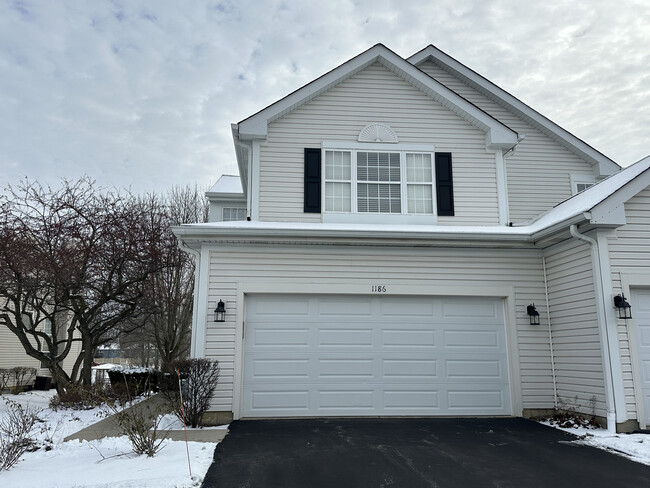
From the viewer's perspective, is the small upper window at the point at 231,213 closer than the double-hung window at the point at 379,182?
No

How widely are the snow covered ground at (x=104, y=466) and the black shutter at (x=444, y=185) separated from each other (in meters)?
6.27

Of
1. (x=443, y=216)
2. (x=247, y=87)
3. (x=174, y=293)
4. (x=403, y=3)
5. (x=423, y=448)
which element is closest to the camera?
(x=423, y=448)

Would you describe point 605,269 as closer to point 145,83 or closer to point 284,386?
point 284,386

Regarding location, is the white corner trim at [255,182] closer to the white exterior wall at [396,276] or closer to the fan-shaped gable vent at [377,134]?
the white exterior wall at [396,276]

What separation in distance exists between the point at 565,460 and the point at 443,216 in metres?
5.10

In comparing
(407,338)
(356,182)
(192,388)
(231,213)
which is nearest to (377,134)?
(356,182)

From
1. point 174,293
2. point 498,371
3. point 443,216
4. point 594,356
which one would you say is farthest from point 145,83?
point 594,356

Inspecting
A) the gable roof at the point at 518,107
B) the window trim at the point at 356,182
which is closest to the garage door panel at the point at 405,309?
the window trim at the point at 356,182

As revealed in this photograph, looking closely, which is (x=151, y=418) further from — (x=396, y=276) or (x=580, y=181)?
(x=580, y=181)

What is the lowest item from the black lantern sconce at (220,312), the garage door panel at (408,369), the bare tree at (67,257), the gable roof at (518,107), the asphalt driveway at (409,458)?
the asphalt driveway at (409,458)

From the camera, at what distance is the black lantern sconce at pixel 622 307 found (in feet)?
23.1

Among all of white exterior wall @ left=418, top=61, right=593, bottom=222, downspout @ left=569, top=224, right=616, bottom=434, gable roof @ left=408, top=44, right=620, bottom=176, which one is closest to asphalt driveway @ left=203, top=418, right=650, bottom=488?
downspout @ left=569, top=224, right=616, bottom=434

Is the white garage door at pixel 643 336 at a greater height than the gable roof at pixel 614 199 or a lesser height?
lesser

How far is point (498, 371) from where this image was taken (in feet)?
27.9
